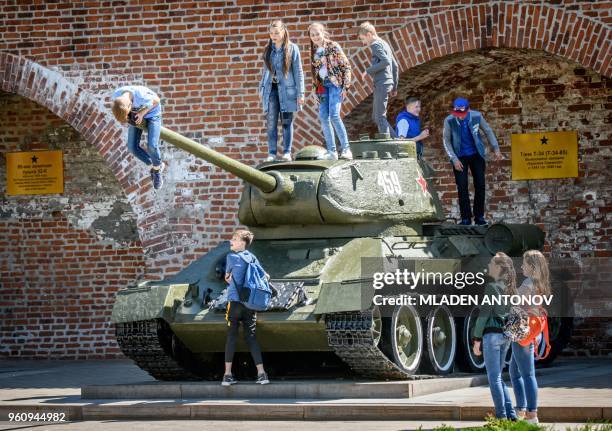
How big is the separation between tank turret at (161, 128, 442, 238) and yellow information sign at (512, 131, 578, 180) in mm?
3537

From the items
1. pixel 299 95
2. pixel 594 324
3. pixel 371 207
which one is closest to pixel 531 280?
pixel 371 207

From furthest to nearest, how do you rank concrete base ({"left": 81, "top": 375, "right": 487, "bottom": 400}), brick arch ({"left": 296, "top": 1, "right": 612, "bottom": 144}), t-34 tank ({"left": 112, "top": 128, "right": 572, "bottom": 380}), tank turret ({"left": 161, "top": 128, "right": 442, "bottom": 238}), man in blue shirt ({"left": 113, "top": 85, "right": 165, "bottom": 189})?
brick arch ({"left": 296, "top": 1, "right": 612, "bottom": 144}) → tank turret ({"left": 161, "top": 128, "right": 442, "bottom": 238}) → t-34 tank ({"left": 112, "top": 128, "right": 572, "bottom": 380}) → concrete base ({"left": 81, "top": 375, "right": 487, "bottom": 400}) → man in blue shirt ({"left": 113, "top": 85, "right": 165, "bottom": 189})

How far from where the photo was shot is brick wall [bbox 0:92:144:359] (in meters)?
19.2

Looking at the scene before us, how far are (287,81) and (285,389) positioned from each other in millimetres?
3775

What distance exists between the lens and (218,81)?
17.3 m

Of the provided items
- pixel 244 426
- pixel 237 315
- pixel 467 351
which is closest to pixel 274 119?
pixel 237 315

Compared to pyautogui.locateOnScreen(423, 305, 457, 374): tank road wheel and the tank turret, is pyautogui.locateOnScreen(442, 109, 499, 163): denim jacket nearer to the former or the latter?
the tank turret

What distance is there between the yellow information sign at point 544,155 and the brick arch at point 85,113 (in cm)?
474

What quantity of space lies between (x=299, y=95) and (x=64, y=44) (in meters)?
4.40

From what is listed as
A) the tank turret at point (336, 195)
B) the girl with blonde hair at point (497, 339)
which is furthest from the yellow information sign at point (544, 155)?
the girl with blonde hair at point (497, 339)

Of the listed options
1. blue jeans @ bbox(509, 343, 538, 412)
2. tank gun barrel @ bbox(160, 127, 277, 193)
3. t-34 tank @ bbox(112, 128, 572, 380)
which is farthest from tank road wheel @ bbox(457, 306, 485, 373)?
blue jeans @ bbox(509, 343, 538, 412)

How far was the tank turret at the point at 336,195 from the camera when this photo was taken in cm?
1401

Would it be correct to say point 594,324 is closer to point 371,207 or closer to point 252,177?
point 371,207

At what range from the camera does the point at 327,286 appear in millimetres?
12750
